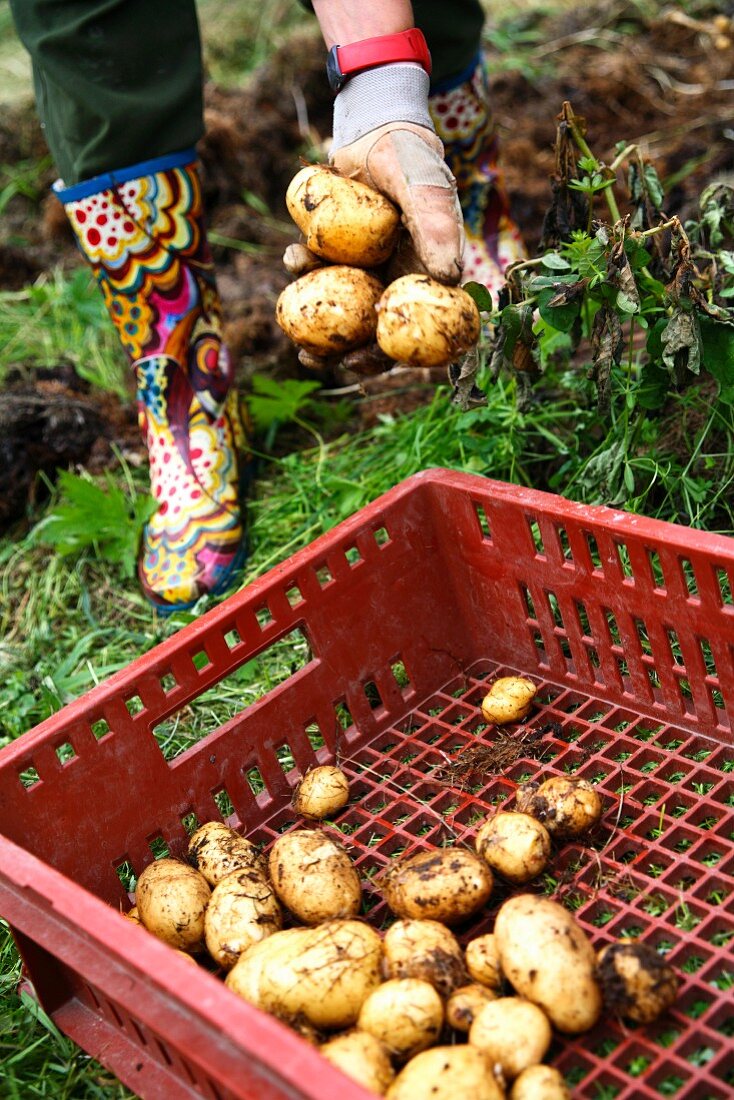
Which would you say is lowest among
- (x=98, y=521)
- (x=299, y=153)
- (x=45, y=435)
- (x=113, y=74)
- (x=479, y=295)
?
(x=98, y=521)

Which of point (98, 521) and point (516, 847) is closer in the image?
point (516, 847)

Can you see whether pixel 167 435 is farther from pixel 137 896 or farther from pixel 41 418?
pixel 137 896

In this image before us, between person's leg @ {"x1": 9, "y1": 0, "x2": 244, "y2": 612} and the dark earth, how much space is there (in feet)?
1.40

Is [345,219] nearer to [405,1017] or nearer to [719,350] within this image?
[719,350]

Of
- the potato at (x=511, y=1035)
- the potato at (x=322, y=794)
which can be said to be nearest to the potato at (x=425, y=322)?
the potato at (x=322, y=794)

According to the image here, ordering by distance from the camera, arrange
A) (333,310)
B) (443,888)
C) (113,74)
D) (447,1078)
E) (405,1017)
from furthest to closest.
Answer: (113,74) < (333,310) < (443,888) < (405,1017) < (447,1078)

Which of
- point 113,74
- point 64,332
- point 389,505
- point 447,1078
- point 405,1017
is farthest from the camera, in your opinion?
point 64,332

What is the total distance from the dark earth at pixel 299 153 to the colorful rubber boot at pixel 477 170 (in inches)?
10.4

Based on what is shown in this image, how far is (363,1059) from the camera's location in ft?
4.74

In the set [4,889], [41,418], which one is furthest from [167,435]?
[4,889]

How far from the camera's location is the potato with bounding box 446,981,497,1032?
1.51 m

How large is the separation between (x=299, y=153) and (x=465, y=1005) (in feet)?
11.4

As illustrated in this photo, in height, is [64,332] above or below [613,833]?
above

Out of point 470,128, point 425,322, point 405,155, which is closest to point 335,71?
point 405,155
